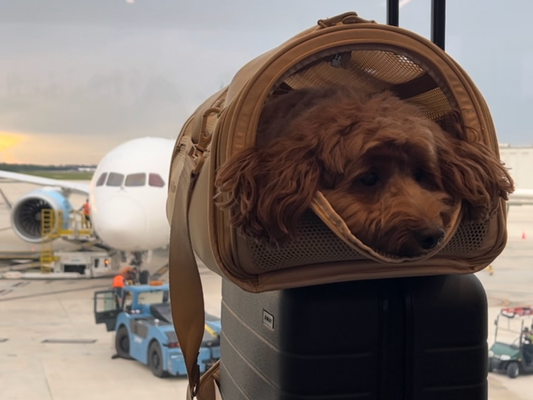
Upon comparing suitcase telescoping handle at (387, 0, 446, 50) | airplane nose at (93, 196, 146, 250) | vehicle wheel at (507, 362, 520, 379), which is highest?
suitcase telescoping handle at (387, 0, 446, 50)

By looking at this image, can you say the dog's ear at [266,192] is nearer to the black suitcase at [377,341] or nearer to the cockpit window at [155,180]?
the black suitcase at [377,341]

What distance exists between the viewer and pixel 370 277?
538 millimetres

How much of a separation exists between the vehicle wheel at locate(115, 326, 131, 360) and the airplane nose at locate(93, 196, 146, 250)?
1.12 metres

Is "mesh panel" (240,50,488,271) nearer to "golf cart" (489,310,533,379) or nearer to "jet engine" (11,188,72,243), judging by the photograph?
"golf cart" (489,310,533,379)

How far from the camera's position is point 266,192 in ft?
1.62

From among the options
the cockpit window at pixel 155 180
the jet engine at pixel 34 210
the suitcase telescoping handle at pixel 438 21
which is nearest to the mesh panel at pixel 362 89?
the suitcase telescoping handle at pixel 438 21

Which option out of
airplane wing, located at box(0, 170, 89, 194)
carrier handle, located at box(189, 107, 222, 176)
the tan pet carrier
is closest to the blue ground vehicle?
carrier handle, located at box(189, 107, 222, 176)

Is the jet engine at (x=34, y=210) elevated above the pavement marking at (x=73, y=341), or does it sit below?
above

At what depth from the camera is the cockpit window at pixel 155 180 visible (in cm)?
318

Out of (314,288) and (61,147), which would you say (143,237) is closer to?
(61,147)

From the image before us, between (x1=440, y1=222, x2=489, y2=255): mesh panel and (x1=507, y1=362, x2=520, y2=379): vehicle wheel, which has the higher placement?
(x1=440, y1=222, x2=489, y2=255): mesh panel

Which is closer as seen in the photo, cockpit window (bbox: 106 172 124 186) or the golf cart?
the golf cart

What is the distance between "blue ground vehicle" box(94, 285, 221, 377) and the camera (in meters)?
1.72

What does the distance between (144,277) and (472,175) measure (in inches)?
106
